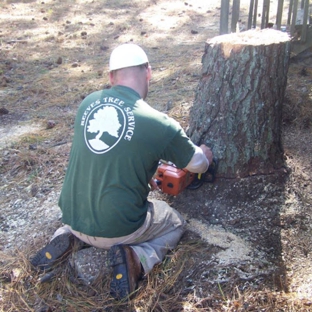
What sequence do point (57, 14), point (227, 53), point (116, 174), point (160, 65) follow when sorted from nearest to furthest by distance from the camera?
point (116, 174) < point (227, 53) < point (160, 65) < point (57, 14)

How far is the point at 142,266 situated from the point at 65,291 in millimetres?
519

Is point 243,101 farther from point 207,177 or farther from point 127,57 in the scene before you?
point 127,57

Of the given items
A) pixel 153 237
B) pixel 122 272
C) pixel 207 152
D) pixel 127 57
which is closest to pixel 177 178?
pixel 207 152

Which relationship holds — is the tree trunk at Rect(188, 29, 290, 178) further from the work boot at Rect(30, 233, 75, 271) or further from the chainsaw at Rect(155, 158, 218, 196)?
the work boot at Rect(30, 233, 75, 271)

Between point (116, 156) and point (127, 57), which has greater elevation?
point (127, 57)

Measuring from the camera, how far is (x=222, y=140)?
9.67 feet

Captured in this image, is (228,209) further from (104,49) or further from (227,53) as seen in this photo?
(104,49)

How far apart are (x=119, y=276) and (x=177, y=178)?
0.78 m

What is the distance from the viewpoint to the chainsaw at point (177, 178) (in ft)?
9.20

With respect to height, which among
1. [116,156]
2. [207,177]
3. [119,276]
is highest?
[116,156]

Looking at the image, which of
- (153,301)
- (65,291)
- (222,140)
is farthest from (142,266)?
(222,140)

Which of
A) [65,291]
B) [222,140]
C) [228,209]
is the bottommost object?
[65,291]

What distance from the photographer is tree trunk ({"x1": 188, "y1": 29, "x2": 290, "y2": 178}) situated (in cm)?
273

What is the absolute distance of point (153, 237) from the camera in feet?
8.84
